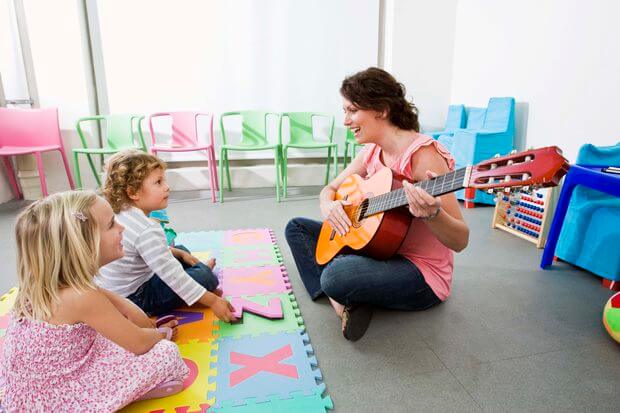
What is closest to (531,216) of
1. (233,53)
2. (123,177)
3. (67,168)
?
(123,177)

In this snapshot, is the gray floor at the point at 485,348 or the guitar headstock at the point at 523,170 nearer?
the guitar headstock at the point at 523,170

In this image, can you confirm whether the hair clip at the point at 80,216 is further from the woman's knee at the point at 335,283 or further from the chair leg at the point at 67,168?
the chair leg at the point at 67,168

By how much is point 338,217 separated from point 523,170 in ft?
2.73

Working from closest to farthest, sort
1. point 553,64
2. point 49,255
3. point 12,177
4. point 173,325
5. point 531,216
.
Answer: point 49,255
point 173,325
point 531,216
point 553,64
point 12,177

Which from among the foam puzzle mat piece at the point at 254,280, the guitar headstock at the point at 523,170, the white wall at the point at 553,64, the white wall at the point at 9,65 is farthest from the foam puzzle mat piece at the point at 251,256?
the white wall at the point at 9,65

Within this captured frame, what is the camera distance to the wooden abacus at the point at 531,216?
2.64 m

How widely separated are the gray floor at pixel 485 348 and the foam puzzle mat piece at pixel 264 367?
0.07 metres

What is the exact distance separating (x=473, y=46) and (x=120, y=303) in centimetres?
423

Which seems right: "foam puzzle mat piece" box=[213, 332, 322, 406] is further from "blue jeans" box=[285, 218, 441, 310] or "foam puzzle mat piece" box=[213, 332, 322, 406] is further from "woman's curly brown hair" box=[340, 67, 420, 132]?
"woman's curly brown hair" box=[340, 67, 420, 132]

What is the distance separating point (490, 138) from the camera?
3430 mm

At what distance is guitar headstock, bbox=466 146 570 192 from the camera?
103cm

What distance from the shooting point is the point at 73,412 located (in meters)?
1.12

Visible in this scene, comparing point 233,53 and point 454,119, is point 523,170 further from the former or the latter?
point 233,53

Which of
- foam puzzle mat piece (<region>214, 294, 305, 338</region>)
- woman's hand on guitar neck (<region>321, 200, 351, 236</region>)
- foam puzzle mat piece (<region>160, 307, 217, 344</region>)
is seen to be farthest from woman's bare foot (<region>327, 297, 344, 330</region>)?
foam puzzle mat piece (<region>160, 307, 217, 344</region>)
